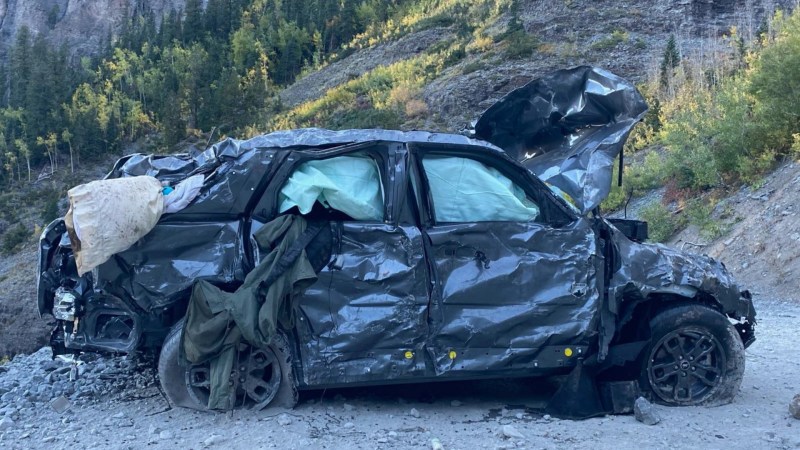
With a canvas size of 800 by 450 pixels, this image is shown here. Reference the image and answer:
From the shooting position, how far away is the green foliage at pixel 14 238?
171 ft

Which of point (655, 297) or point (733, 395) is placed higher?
A: point (655, 297)

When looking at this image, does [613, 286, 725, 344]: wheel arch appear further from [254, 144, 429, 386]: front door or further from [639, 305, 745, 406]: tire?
[254, 144, 429, 386]: front door

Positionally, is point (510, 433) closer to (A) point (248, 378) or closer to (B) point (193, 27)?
(A) point (248, 378)

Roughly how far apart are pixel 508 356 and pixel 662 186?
12.2 m

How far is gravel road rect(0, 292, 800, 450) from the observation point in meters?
4.54

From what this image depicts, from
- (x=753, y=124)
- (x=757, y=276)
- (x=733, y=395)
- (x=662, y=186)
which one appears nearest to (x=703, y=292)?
(x=733, y=395)

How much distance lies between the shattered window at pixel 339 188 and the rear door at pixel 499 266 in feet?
0.94

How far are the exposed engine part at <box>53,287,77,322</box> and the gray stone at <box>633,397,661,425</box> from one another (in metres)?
3.46

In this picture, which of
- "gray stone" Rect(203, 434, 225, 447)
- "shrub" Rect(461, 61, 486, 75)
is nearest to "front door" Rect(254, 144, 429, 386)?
"gray stone" Rect(203, 434, 225, 447)

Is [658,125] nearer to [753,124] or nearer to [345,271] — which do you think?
[753,124]

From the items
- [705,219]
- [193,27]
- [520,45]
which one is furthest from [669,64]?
[193,27]

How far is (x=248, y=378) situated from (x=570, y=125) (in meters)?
3.28

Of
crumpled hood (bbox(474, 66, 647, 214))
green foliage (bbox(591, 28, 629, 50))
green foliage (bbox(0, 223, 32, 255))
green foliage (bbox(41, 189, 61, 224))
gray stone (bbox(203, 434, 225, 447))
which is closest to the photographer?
gray stone (bbox(203, 434, 225, 447))

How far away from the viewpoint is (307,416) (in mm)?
4867
